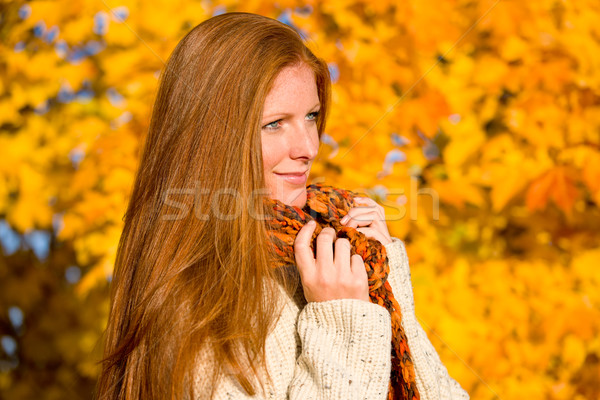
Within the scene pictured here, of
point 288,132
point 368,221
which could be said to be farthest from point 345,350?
point 288,132

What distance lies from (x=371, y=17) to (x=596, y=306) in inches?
57.1

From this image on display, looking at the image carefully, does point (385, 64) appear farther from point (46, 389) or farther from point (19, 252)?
point (46, 389)

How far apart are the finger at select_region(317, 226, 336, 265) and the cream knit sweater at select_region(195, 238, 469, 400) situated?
0.09 m

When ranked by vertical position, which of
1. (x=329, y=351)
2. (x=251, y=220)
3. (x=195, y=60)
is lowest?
(x=329, y=351)

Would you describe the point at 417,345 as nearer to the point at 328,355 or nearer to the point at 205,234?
the point at 328,355

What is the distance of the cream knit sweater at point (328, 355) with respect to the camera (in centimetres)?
126

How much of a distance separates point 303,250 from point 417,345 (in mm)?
408

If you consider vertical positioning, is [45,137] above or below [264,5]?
below

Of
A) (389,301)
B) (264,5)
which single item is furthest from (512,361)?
(264,5)

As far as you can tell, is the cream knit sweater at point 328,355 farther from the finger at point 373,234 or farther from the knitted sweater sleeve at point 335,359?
the finger at point 373,234

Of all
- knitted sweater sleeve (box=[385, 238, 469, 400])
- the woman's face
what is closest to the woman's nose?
the woman's face

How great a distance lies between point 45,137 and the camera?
2887 millimetres

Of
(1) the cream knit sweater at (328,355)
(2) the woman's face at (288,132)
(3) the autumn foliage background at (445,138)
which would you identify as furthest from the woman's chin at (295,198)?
(3) the autumn foliage background at (445,138)

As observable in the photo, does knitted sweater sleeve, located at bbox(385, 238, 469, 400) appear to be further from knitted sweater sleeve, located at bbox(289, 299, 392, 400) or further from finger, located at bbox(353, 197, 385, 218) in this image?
knitted sweater sleeve, located at bbox(289, 299, 392, 400)
